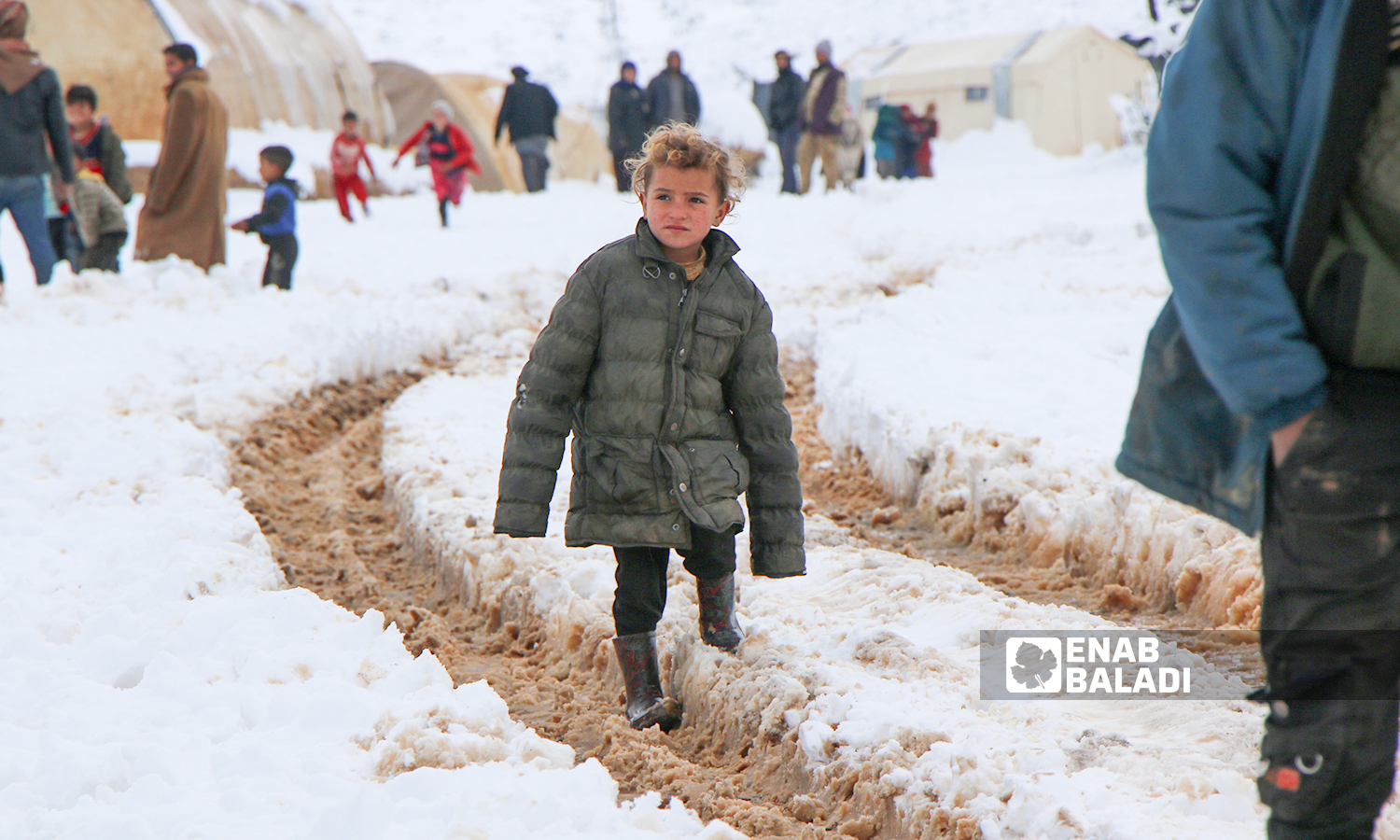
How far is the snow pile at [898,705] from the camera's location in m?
2.18

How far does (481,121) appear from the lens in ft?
70.0

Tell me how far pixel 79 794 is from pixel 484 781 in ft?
2.67

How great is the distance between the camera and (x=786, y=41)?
151 ft

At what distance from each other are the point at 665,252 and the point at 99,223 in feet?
24.1

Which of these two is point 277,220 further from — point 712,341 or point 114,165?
point 712,341

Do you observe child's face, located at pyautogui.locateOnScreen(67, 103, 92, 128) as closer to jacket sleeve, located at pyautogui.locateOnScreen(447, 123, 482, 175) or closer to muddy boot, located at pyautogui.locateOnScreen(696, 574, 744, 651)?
jacket sleeve, located at pyautogui.locateOnScreen(447, 123, 482, 175)

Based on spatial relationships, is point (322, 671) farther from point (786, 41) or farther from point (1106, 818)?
point (786, 41)

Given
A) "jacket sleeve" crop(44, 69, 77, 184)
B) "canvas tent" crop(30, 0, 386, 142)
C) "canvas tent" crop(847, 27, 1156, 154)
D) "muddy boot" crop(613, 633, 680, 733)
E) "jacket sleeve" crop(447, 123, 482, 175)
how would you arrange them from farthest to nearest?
"canvas tent" crop(847, 27, 1156, 154), "canvas tent" crop(30, 0, 386, 142), "jacket sleeve" crop(447, 123, 482, 175), "jacket sleeve" crop(44, 69, 77, 184), "muddy boot" crop(613, 633, 680, 733)

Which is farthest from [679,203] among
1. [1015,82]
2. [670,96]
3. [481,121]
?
[1015,82]

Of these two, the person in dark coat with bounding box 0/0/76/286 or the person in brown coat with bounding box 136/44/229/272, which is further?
the person in brown coat with bounding box 136/44/229/272

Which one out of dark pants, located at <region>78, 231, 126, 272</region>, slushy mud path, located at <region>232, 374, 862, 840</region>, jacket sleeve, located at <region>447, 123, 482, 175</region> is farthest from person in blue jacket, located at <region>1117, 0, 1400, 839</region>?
jacket sleeve, located at <region>447, 123, 482, 175</region>

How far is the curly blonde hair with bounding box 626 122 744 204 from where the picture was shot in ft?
8.96

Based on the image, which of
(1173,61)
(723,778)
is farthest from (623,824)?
(1173,61)

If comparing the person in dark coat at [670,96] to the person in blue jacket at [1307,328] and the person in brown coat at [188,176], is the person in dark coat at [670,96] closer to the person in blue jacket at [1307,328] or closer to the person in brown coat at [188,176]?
the person in brown coat at [188,176]
